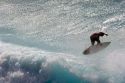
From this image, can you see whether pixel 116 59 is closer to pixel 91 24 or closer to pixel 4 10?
pixel 91 24

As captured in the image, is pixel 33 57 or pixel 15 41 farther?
pixel 15 41

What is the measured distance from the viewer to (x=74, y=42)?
48.6 metres

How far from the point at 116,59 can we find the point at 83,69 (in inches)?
295

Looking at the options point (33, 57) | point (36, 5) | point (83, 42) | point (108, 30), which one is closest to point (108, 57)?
point (83, 42)

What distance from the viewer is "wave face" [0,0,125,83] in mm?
37625

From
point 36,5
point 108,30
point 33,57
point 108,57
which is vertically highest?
point 36,5

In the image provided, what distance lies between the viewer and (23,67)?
42094 millimetres

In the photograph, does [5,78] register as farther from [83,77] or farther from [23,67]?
[83,77]

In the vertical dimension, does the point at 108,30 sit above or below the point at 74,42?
above

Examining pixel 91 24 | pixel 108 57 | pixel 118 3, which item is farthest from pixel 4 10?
pixel 108 57

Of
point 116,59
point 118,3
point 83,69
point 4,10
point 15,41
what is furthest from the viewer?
point 15,41

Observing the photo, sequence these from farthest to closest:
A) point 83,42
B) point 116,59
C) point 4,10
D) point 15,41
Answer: point 15,41, point 83,42, point 116,59, point 4,10

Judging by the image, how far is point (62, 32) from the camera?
4466 centimetres

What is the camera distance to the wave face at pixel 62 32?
37.6 m
